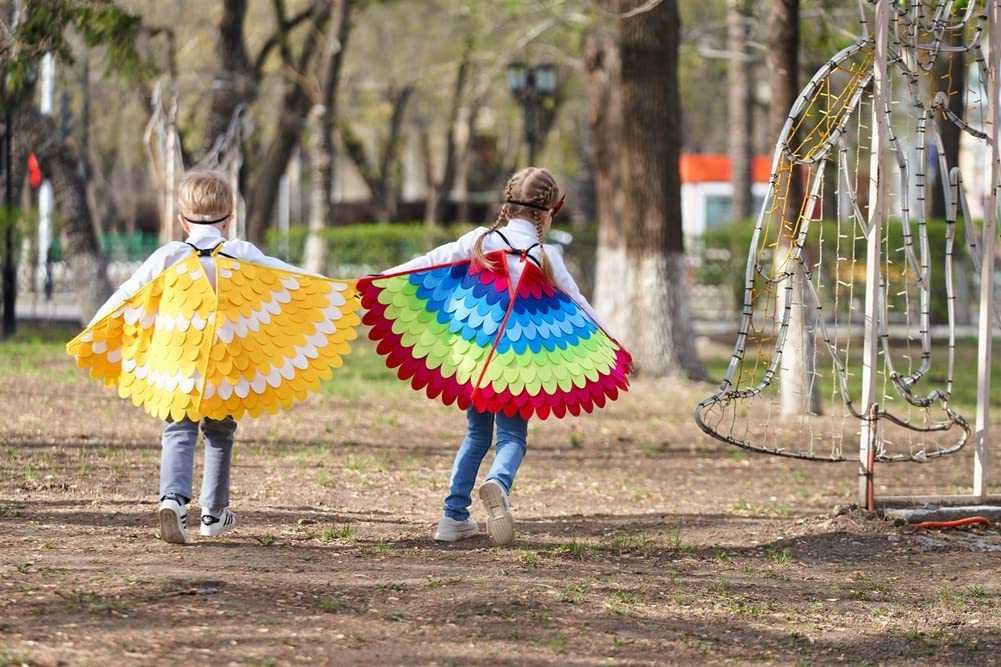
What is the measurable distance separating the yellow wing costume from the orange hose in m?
2.78

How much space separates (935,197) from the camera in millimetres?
25141

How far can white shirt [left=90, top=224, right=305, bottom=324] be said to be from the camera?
6216 mm

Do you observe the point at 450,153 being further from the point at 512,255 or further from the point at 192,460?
the point at 192,460

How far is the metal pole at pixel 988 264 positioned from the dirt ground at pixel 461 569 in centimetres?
49

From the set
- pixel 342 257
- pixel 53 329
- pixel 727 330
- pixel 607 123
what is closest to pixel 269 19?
pixel 342 257

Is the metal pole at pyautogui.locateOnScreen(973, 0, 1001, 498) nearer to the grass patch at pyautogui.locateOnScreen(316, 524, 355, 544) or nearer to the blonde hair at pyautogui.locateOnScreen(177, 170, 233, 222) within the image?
the grass patch at pyautogui.locateOnScreen(316, 524, 355, 544)

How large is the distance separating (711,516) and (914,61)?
7.82ft

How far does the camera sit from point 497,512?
641 centimetres

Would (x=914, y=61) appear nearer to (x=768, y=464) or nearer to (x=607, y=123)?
(x=768, y=464)

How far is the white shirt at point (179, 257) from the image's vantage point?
20.4 feet

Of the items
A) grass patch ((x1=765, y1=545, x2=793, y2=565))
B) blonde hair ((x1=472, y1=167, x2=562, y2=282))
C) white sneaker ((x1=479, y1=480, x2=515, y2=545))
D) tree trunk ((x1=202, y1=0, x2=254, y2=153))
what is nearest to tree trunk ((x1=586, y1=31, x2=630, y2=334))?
tree trunk ((x1=202, y1=0, x2=254, y2=153))

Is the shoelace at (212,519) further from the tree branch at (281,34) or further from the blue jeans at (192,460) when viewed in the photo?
the tree branch at (281,34)

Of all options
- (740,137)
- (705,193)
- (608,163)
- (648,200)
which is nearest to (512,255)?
(648,200)

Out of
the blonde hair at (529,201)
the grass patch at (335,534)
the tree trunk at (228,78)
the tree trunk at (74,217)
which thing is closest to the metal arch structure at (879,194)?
the blonde hair at (529,201)
